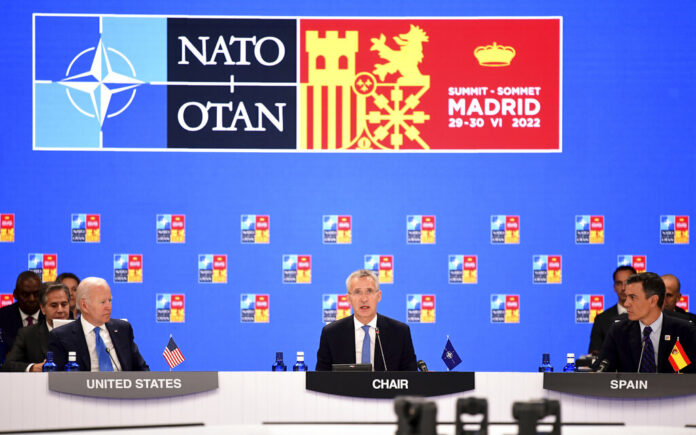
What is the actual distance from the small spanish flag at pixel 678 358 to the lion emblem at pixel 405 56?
3.30 metres

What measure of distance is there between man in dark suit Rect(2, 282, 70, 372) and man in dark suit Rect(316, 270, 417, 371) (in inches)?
59.3

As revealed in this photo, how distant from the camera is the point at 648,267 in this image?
A: 6.93 m

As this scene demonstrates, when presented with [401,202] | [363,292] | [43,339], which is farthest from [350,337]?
[401,202]

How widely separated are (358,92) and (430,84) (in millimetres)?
552

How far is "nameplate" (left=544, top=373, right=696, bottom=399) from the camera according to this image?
3766 mm

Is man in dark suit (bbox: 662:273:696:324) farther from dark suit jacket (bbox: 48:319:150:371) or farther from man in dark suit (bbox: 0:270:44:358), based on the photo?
man in dark suit (bbox: 0:270:44:358)

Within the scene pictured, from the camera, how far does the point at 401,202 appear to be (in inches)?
273

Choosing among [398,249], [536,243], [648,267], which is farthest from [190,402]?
[648,267]

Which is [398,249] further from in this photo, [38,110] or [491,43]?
[38,110]

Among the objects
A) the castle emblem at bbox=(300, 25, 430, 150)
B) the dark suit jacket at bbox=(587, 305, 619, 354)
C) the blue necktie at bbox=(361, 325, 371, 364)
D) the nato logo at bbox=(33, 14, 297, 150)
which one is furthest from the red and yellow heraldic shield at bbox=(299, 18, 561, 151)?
the blue necktie at bbox=(361, 325, 371, 364)

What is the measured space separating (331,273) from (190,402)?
3.25 m

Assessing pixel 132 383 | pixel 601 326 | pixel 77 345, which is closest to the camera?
pixel 132 383

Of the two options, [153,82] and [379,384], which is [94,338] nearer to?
[379,384]

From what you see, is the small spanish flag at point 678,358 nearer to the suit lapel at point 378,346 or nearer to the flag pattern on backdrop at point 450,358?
the flag pattern on backdrop at point 450,358
